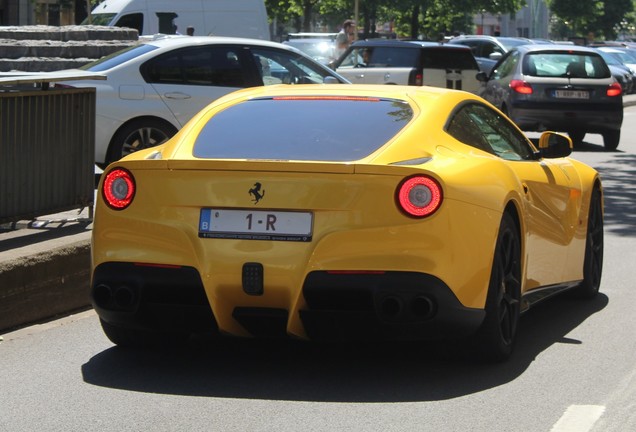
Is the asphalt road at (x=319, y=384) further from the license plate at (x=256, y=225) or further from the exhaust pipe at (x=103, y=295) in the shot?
the license plate at (x=256, y=225)

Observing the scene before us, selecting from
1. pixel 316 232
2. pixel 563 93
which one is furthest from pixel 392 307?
pixel 563 93

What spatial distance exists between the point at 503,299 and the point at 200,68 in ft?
27.9

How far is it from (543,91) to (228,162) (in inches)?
631

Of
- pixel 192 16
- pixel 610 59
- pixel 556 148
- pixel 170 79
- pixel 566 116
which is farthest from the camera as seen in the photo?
pixel 610 59

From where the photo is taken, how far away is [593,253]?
27.9 ft

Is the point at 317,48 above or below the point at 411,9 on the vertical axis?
below

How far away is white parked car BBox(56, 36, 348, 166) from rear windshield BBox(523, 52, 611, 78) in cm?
783

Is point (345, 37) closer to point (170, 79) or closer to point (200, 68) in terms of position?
point (200, 68)

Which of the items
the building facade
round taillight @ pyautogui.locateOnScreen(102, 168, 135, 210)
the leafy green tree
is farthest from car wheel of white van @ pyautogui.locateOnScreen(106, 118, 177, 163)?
the leafy green tree

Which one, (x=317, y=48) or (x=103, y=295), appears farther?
(x=317, y=48)

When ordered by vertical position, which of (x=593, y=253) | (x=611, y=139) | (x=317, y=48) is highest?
(x=317, y=48)

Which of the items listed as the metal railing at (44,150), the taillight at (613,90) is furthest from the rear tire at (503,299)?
the taillight at (613,90)

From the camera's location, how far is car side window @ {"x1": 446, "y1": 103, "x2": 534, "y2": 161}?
6891 mm

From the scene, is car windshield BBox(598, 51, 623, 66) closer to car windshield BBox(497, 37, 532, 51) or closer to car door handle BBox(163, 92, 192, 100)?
car windshield BBox(497, 37, 532, 51)
